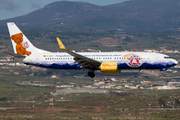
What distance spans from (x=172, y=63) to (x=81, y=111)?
3968 centimetres

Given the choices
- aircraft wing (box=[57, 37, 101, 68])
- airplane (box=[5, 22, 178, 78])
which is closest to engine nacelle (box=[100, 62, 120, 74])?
airplane (box=[5, 22, 178, 78])

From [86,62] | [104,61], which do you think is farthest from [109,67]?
[86,62]

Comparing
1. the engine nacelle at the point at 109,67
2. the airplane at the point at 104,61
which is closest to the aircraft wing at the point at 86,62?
the airplane at the point at 104,61

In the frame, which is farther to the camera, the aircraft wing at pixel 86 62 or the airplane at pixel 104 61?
the airplane at pixel 104 61

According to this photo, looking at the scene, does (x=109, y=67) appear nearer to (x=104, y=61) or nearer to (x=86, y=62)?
(x=104, y=61)

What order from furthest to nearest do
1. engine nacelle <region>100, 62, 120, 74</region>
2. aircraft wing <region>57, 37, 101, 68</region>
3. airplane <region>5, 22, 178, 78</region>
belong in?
1. airplane <region>5, 22, 178, 78</region>
2. engine nacelle <region>100, 62, 120, 74</region>
3. aircraft wing <region>57, 37, 101, 68</region>

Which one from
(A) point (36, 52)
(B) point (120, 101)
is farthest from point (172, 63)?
(B) point (120, 101)

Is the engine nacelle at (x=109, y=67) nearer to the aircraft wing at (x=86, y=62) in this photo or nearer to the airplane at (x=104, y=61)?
the airplane at (x=104, y=61)

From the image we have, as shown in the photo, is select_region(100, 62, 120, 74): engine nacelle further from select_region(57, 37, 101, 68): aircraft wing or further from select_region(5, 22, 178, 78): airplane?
select_region(57, 37, 101, 68): aircraft wing

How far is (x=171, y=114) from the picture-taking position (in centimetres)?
10162

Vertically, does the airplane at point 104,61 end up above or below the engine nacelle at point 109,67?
above

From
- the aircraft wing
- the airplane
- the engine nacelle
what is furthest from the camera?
the airplane

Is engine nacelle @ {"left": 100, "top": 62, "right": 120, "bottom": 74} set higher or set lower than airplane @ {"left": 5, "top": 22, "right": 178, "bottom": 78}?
lower

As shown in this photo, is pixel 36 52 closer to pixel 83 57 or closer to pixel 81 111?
pixel 83 57
